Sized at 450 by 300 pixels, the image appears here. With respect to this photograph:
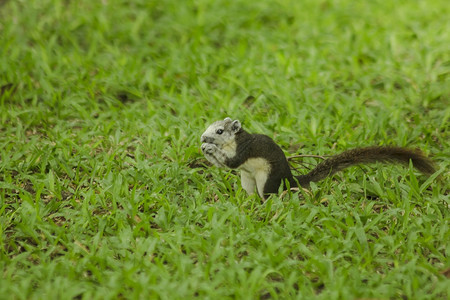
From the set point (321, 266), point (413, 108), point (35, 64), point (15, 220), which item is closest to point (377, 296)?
point (321, 266)

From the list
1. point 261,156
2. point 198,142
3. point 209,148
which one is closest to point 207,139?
point 209,148

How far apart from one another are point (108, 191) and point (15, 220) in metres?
0.60

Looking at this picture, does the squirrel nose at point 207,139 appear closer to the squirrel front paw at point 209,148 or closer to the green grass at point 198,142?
the squirrel front paw at point 209,148

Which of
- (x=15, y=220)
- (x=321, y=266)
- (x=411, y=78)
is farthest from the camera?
(x=411, y=78)

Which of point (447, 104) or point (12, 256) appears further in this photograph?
point (447, 104)

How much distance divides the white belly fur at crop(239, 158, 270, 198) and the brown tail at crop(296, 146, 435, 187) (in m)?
0.28

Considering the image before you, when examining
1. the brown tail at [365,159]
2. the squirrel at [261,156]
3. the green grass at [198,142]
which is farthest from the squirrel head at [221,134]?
the brown tail at [365,159]

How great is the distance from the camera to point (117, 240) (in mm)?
3439

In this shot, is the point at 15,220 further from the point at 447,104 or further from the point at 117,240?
the point at 447,104

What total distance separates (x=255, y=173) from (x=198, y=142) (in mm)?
973

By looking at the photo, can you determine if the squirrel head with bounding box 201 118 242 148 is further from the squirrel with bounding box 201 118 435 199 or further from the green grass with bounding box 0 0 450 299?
the green grass with bounding box 0 0 450 299

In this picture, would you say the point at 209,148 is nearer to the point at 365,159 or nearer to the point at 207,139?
the point at 207,139

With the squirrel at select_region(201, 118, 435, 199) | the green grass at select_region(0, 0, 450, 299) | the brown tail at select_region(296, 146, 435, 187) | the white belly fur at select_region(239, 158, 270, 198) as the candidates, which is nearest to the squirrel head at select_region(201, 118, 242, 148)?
the squirrel at select_region(201, 118, 435, 199)

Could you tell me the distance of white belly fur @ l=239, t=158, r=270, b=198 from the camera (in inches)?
145
